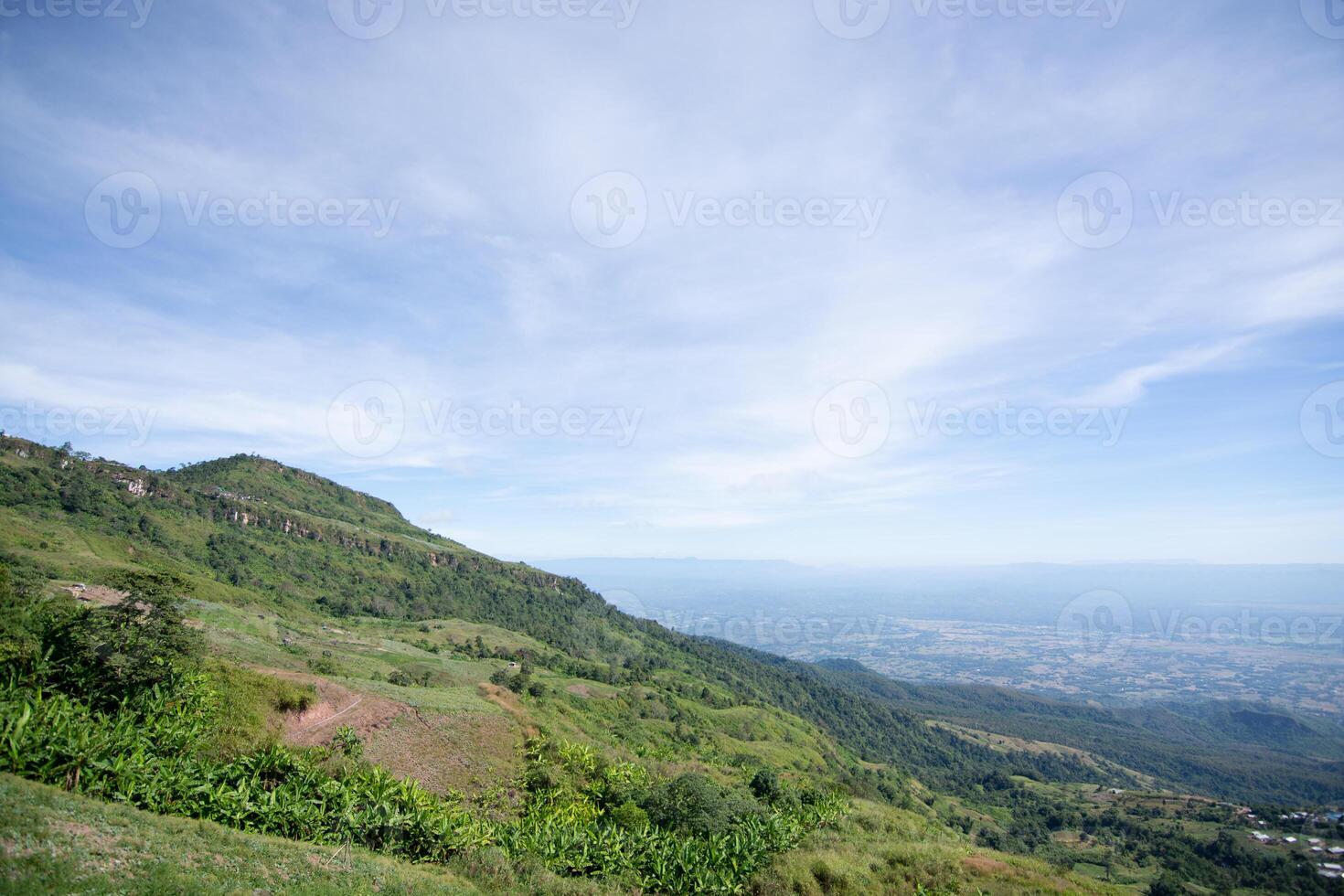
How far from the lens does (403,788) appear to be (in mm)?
17625

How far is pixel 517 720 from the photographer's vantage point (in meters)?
29.6

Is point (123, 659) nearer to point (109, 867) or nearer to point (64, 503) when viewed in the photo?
point (109, 867)

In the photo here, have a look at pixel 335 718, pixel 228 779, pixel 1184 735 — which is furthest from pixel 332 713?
pixel 1184 735

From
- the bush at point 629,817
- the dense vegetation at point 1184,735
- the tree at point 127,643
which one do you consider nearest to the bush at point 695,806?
the bush at point 629,817

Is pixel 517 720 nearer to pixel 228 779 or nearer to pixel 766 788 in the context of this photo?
pixel 766 788

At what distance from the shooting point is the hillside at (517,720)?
724 inches

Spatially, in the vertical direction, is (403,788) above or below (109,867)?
below

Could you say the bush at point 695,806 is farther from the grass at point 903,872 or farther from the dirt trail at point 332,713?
the dirt trail at point 332,713

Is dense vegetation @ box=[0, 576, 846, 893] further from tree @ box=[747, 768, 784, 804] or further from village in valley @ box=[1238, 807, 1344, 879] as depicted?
village in valley @ box=[1238, 807, 1344, 879]

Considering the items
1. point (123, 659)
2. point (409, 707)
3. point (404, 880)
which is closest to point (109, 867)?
point (404, 880)

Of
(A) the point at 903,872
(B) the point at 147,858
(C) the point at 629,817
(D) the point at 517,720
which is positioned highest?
(B) the point at 147,858

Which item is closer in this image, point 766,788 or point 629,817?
point 629,817

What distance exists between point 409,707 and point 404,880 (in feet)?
45.8

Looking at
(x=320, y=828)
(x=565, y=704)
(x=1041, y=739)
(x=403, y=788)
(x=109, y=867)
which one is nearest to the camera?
(x=109, y=867)
